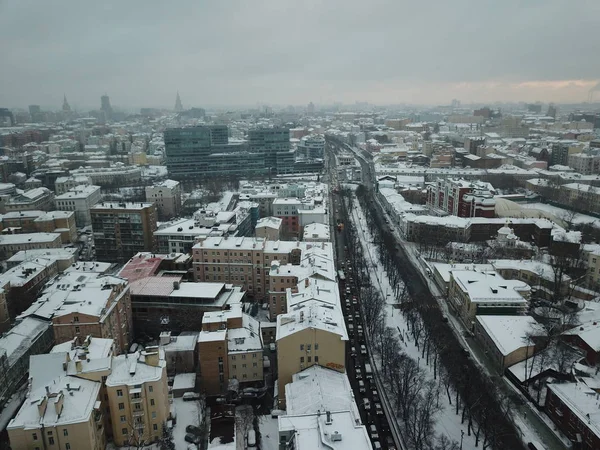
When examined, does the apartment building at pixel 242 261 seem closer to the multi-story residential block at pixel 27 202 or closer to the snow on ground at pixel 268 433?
the snow on ground at pixel 268 433

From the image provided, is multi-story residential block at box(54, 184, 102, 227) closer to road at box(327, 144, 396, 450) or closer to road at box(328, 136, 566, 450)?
road at box(327, 144, 396, 450)

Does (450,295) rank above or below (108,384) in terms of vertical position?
below

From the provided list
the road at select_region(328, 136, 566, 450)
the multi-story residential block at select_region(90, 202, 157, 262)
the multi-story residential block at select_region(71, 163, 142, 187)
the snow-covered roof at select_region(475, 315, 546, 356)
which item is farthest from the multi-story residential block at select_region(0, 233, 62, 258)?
the snow-covered roof at select_region(475, 315, 546, 356)

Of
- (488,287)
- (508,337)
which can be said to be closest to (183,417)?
(508,337)

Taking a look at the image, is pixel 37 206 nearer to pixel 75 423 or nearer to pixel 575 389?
pixel 75 423

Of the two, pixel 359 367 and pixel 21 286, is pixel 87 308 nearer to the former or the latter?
pixel 21 286

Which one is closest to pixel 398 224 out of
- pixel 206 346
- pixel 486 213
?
pixel 486 213

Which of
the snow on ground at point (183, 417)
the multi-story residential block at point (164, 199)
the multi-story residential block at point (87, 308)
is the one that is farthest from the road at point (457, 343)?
the multi-story residential block at point (164, 199)
